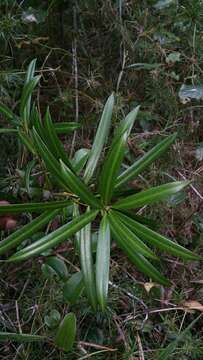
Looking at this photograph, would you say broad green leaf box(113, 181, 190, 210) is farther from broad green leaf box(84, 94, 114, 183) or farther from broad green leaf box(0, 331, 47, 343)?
broad green leaf box(0, 331, 47, 343)

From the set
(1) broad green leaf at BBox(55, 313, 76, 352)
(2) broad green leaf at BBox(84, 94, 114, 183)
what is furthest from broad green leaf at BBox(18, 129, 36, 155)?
(1) broad green leaf at BBox(55, 313, 76, 352)

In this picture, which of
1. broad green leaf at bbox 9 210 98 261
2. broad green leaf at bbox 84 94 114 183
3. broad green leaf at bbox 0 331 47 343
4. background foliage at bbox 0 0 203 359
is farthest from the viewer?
background foliage at bbox 0 0 203 359

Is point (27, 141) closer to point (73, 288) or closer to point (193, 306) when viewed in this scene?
point (73, 288)

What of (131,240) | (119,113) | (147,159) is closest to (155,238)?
(131,240)

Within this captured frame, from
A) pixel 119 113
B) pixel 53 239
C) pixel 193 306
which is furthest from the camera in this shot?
pixel 119 113

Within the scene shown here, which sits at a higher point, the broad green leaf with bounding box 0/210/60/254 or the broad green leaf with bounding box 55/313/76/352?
the broad green leaf with bounding box 0/210/60/254

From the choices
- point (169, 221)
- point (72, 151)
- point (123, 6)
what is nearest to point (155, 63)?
point (123, 6)

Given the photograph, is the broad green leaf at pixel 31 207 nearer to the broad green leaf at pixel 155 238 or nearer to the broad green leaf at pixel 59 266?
the broad green leaf at pixel 155 238

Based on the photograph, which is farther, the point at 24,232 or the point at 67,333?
the point at 67,333

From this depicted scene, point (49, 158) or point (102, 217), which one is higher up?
point (49, 158)
